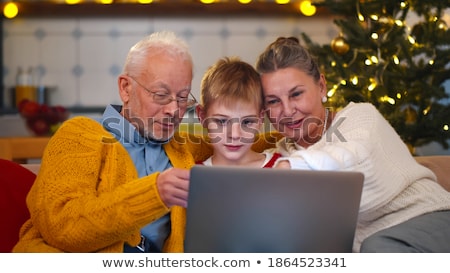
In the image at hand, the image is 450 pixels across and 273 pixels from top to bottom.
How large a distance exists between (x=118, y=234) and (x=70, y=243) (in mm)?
97

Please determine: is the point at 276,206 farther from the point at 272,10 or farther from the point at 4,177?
the point at 272,10

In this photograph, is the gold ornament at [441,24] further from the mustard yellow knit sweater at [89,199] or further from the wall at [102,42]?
the mustard yellow knit sweater at [89,199]

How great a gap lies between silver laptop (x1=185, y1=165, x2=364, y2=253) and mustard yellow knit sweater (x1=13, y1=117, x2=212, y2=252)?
0.34 feet

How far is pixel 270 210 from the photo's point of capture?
110 centimetres

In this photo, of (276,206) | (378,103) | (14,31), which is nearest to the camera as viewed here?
(276,206)

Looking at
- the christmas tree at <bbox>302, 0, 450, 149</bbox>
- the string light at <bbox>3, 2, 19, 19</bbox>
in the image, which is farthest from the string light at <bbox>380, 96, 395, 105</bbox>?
the string light at <bbox>3, 2, 19, 19</bbox>

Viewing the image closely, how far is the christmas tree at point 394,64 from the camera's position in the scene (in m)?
2.80

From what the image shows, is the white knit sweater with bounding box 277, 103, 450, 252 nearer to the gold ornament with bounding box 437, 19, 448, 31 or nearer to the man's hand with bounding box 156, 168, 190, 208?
the man's hand with bounding box 156, 168, 190, 208

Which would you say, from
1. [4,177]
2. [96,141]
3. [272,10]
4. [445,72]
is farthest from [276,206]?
[272,10]

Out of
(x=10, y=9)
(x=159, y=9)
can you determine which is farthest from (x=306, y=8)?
(x=10, y=9)

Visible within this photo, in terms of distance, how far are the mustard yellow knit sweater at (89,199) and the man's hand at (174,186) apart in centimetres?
1

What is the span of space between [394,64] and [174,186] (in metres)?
1.93

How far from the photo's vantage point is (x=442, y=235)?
4.58ft

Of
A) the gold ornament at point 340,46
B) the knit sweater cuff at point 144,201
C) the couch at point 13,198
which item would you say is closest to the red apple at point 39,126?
the couch at point 13,198
